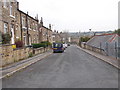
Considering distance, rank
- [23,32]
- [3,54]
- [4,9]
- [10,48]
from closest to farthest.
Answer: [3,54] < [10,48] < [4,9] < [23,32]

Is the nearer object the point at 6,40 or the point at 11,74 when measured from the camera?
the point at 11,74

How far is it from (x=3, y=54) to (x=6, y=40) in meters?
2.17

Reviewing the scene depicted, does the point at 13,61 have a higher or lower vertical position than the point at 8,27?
lower

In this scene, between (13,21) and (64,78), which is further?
(13,21)

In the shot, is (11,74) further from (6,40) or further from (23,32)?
(23,32)

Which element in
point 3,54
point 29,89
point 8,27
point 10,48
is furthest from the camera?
point 8,27

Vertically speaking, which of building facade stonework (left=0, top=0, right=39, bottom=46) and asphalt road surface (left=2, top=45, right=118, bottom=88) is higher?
Result: building facade stonework (left=0, top=0, right=39, bottom=46)

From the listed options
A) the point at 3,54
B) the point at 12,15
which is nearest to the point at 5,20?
the point at 12,15

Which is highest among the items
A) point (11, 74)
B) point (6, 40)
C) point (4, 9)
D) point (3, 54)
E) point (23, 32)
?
point (4, 9)

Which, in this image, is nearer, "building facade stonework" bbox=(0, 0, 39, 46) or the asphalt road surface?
the asphalt road surface

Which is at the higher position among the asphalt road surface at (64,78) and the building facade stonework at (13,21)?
the building facade stonework at (13,21)

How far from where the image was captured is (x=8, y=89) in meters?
5.85

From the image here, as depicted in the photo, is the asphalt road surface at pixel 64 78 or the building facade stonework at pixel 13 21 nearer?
the asphalt road surface at pixel 64 78

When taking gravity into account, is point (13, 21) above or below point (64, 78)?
above
